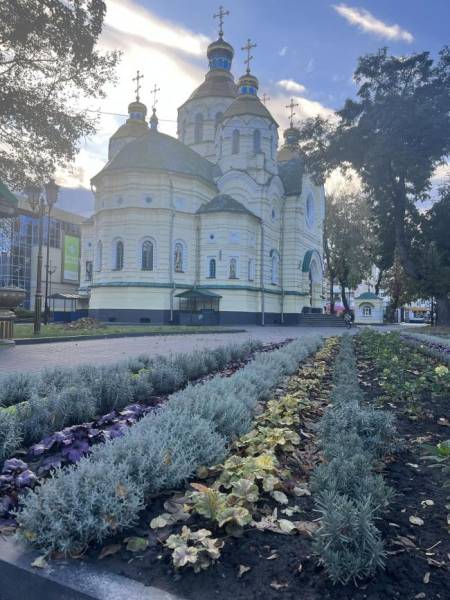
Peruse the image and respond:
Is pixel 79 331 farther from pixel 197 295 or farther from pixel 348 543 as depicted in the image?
pixel 348 543

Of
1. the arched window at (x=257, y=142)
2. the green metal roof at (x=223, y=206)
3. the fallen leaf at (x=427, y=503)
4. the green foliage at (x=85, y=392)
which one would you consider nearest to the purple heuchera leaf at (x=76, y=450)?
the green foliage at (x=85, y=392)

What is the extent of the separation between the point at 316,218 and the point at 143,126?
19.4 m

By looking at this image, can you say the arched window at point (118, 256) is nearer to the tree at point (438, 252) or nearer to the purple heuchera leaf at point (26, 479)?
the tree at point (438, 252)

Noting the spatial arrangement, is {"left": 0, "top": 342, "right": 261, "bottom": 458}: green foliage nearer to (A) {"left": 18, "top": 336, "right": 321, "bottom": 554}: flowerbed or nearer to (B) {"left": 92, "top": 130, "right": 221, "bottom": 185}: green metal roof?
(A) {"left": 18, "top": 336, "right": 321, "bottom": 554}: flowerbed

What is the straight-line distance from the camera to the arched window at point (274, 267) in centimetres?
3556

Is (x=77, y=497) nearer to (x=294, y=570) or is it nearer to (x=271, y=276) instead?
(x=294, y=570)

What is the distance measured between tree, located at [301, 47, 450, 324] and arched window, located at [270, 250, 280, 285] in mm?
7198

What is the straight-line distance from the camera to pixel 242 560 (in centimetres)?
207

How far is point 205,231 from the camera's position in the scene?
31719 millimetres

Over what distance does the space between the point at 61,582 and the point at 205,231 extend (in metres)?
30.4

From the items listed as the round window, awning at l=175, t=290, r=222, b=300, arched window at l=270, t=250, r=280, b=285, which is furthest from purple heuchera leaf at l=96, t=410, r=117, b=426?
the round window

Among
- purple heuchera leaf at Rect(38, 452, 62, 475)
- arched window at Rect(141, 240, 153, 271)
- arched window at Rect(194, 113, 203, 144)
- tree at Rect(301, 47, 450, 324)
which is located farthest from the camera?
arched window at Rect(194, 113, 203, 144)

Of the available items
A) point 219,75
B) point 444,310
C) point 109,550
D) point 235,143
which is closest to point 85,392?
point 109,550

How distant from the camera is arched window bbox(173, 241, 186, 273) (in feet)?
102
